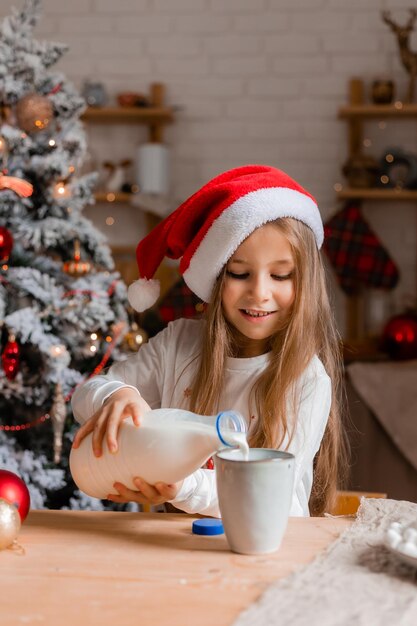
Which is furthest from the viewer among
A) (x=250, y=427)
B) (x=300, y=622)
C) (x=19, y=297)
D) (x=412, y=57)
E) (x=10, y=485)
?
(x=412, y=57)

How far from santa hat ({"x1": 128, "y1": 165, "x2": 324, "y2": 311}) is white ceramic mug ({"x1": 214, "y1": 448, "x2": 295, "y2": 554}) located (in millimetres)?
503

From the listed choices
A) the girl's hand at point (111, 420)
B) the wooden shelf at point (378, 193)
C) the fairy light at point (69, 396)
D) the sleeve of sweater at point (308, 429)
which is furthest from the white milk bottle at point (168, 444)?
the wooden shelf at point (378, 193)

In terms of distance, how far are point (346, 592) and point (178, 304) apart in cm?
282

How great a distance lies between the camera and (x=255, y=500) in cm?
80

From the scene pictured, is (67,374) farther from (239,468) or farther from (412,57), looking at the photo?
(412,57)

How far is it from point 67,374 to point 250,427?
865 mm

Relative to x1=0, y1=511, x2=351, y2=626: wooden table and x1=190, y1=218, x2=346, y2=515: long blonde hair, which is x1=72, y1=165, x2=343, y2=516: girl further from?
x1=0, y1=511, x2=351, y2=626: wooden table

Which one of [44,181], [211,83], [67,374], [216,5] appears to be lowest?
[67,374]

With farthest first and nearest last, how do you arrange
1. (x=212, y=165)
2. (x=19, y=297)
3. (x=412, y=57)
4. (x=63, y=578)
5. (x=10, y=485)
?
(x=212, y=165), (x=412, y=57), (x=19, y=297), (x=10, y=485), (x=63, y=578)

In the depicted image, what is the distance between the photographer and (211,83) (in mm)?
3660

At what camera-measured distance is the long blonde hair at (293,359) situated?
1263mm

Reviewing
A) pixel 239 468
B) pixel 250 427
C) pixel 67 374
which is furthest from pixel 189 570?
pixel 67 374

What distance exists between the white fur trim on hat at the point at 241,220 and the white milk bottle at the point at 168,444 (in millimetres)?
429

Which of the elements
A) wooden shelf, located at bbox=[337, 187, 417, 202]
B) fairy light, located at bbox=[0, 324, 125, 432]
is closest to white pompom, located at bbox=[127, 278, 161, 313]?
fairy light, located at bbox=[0, 324, 125, 432]
